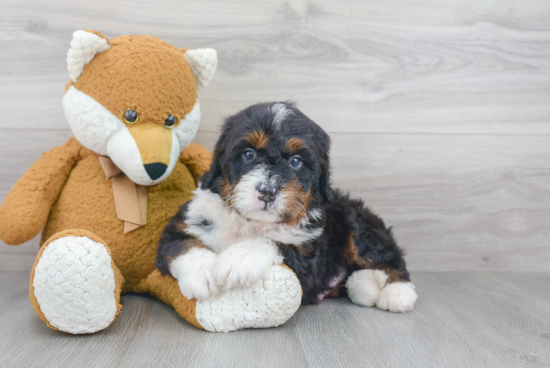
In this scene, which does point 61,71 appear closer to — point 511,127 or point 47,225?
point 47,225

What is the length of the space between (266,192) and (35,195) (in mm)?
1132

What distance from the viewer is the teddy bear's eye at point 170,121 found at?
203 cm

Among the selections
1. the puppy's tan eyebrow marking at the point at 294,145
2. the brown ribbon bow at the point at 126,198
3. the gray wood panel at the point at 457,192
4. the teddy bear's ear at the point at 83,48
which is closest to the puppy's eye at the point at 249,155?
the puppy's tan eyebrow marking at the point at 294,145

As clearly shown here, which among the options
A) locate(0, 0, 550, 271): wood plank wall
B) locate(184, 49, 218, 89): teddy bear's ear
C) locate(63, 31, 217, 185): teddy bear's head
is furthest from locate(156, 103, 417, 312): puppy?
locate(0, 0, 550, 271): wood plank wall

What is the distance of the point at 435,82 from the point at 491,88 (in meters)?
0.37

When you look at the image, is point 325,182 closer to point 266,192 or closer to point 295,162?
point 295,162

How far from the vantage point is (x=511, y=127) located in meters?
2.85

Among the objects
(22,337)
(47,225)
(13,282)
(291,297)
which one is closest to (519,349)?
(291,297)

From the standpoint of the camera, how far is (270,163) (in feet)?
5.70

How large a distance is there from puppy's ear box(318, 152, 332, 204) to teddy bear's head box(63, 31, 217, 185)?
0.68 metres

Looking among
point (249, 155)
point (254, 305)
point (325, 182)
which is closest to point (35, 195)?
point (249, 155)

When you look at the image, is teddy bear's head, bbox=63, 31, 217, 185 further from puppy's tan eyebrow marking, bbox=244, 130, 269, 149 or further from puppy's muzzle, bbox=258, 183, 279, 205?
puppy's muzzle, bbox=258, 183, 279, 205

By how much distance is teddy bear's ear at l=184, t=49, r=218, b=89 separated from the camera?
2.14 metres

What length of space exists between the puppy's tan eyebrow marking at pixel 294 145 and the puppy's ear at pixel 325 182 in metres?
0.21
